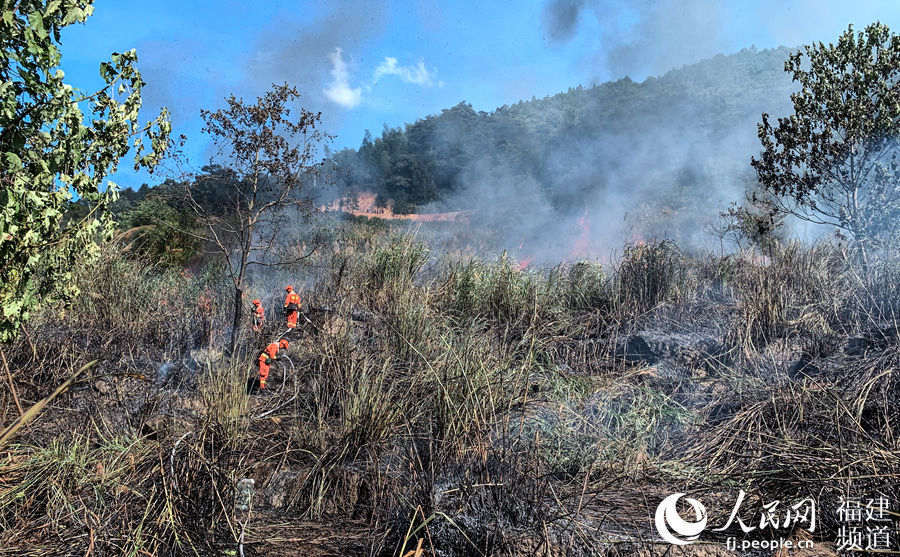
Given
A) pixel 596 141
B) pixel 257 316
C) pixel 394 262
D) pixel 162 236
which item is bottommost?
pixel 257 316

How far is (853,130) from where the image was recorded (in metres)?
5.44

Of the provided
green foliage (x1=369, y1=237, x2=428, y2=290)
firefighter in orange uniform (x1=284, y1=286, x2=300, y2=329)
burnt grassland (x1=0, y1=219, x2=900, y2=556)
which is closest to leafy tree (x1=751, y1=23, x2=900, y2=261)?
burnt grassland (x1=0, y1=219, x2=900, y2=556)

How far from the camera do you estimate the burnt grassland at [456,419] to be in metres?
2.10

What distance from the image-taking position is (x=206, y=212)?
5191 millimetres

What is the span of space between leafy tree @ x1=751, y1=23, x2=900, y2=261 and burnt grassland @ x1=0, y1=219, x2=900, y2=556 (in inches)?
33.6

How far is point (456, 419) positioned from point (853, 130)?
221 inches

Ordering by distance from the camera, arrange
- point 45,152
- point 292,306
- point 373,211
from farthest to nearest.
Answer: point 373,211, point 292,306, point 45,152

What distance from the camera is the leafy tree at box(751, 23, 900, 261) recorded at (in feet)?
17.9

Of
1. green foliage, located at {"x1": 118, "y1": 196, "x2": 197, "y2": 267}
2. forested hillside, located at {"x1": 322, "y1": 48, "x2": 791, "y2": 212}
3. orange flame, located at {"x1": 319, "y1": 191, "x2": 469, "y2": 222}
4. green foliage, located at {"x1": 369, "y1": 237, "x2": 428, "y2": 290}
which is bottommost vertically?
A: green foliage, located at {"x1": 369, "y1": 237, "x2": 428, "y2": 290}

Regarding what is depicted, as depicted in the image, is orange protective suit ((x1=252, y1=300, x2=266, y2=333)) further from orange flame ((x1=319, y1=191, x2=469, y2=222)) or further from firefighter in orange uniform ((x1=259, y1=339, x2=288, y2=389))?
orange flame ((x1=319, y1=191, x2=469, y2=222))

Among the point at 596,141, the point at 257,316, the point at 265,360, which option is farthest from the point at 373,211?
the point at 265,360

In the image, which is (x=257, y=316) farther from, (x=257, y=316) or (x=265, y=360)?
(x=265, y=360)

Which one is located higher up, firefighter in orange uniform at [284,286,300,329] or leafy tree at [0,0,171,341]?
leafy tree at [0,0,171,341]

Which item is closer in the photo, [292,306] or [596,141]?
[292,306]
